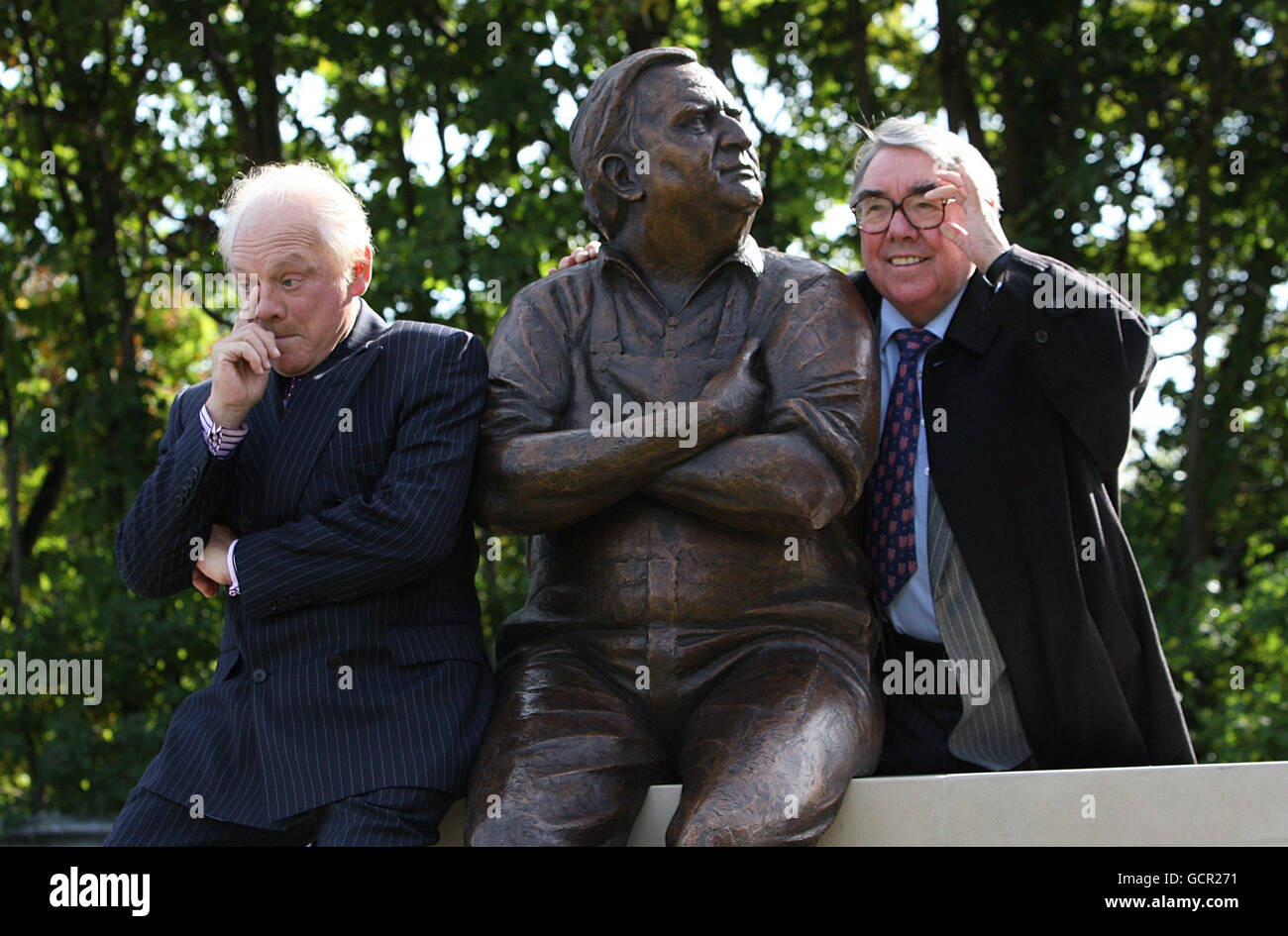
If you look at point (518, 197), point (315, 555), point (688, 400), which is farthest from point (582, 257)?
point (518, 197)

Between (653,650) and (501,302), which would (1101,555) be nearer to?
(653,650)

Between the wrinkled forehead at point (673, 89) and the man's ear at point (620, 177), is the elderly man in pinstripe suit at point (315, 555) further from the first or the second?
the wrinkled forehead at point (673, 89)

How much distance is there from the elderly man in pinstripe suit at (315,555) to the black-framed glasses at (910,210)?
1202mm

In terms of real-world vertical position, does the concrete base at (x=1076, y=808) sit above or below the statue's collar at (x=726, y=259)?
below

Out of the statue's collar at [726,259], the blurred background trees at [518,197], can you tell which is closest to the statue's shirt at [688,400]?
the statue's collar at [726,259]

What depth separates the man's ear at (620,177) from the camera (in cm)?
434

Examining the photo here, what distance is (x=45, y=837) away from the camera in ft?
31.8

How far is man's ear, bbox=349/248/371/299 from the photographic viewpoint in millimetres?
4164

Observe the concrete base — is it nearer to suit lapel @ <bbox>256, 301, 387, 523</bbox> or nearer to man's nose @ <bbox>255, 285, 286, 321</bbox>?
suit lapel @ <bbox>256, 301, 387, 523</bbox>

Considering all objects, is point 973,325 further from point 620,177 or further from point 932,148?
point 620,177

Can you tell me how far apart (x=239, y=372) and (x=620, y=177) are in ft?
3.67

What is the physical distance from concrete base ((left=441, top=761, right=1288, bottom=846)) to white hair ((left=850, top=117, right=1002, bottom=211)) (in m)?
1.57

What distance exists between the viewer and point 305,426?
13.3ft

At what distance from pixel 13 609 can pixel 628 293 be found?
7339mm
